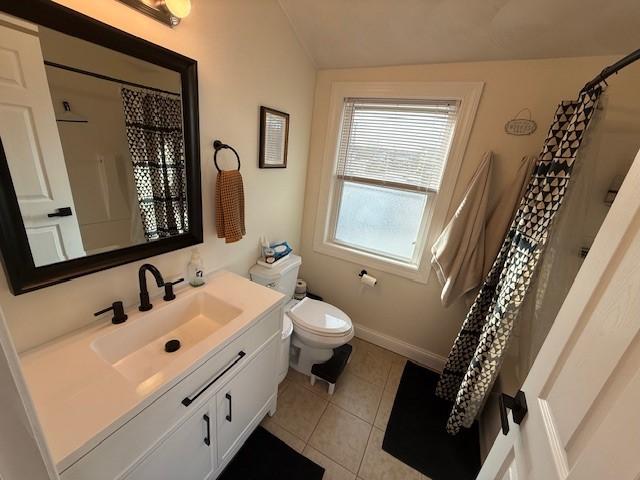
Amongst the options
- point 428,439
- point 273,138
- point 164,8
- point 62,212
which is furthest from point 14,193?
point 428,439

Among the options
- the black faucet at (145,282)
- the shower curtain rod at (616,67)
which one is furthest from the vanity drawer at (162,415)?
the shower curtain rod at (616,67)

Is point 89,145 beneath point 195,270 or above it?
above

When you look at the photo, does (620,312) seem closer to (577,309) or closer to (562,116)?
(577,309)

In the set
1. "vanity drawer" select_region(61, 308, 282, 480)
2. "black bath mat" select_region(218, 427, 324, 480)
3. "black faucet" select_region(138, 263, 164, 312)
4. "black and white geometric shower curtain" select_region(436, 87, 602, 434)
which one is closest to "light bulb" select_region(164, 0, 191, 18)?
"black faucet" select_region(138, 263, 164, 312)

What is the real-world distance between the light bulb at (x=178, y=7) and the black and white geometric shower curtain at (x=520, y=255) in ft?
5.13

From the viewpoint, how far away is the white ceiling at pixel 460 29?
1140 mm

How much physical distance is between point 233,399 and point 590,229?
1.82 meters

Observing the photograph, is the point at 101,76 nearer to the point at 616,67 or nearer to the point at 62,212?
the point at 62,212

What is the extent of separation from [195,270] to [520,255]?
157cm

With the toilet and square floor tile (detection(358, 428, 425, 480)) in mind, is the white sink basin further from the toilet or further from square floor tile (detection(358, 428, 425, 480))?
square floor tile (detection(358, 428, 425, 480))

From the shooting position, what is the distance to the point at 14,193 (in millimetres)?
766

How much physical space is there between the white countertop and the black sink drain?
0.17 meters

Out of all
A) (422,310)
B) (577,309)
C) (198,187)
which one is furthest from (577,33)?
(198,187)

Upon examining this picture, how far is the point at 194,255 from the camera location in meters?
1.35
